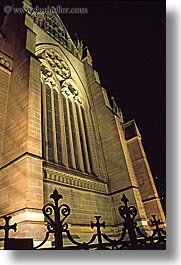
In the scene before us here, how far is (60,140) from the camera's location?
11.8 feet

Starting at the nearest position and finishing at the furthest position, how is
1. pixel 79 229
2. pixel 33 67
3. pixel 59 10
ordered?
pixel 79 229 < pixel 59 10 < pixel 33 67

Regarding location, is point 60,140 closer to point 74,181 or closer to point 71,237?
point 74,181

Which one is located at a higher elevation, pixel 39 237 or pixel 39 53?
pixel 39 53

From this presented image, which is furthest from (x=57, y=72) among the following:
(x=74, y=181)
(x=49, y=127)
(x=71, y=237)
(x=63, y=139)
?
(x=71, y=237)

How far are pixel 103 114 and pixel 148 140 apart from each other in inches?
62.1

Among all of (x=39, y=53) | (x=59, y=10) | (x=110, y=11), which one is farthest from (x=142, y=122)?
(x=39, y=53)

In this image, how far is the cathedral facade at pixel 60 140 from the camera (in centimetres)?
250

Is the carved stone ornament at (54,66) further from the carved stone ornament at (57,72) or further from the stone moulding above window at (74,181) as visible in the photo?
the stone moulding above window at (74,181)

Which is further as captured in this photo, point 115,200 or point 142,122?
point 115,200

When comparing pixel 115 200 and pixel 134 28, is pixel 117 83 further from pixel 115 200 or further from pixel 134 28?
pixel 115 200

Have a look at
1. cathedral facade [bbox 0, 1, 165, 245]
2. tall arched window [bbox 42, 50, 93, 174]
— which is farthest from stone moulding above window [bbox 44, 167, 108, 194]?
tall arched window [bbox 42, 50, 93, 174]

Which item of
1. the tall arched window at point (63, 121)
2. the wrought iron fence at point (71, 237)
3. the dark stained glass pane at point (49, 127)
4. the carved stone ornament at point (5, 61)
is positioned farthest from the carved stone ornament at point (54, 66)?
the wrought iron fence at point (71, 237)

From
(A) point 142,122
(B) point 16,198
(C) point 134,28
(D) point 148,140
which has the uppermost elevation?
(C) point 134,28

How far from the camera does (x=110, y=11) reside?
3021mm
